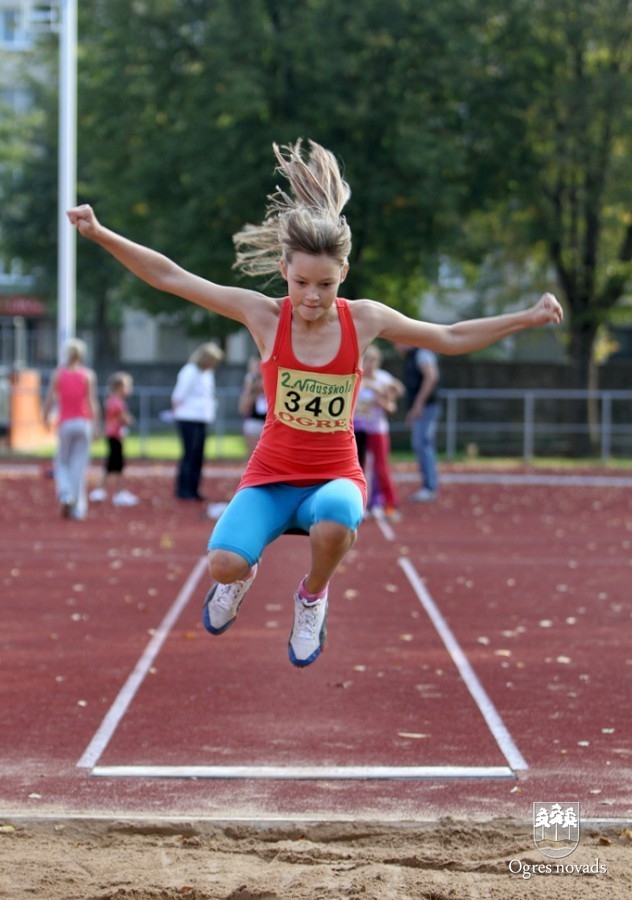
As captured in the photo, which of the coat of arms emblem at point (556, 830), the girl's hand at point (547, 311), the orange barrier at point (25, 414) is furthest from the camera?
the orange barrier at point (25, 414)

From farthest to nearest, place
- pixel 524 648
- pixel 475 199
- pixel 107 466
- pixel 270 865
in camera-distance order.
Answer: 1. pixel 475 199
2. pixel 107 466
3. pixel 524 648
4. pixel 270 865

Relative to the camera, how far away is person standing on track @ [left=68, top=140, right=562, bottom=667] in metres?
5.60

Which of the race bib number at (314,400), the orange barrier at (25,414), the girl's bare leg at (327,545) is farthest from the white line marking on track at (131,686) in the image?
the orange barrier at (25,414)

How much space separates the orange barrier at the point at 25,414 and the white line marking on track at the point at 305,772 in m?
23.8

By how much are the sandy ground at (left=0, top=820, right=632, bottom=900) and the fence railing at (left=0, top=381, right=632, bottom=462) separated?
71.9ft

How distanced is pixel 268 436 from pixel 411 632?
4369 millimetres

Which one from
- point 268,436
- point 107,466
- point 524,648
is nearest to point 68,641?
point 524,648

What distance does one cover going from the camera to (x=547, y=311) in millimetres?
5848

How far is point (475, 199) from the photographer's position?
30.9 metres

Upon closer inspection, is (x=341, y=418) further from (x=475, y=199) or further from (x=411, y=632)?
(x=475, y=199)

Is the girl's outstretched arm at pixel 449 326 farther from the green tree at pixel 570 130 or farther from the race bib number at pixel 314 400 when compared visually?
the green tree at pixel 570 130

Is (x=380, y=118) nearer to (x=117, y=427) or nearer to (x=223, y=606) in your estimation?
(x=117, y=427)

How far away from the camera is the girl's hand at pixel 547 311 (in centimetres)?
582

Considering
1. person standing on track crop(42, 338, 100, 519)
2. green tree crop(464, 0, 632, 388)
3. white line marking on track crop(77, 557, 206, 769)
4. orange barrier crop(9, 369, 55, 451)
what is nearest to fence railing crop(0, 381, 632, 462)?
orange barrier crop(9, 369, 55, 451)
